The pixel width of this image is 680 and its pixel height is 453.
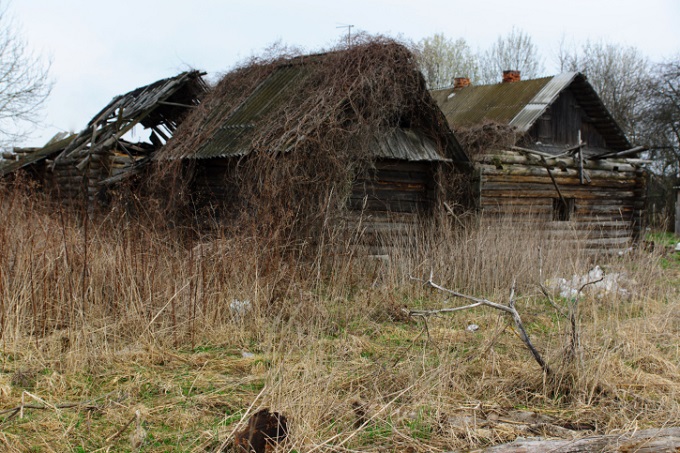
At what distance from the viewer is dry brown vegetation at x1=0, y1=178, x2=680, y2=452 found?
418 centimetres

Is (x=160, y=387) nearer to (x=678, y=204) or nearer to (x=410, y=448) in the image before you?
(x=410, y=448)

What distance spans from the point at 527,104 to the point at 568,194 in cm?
295

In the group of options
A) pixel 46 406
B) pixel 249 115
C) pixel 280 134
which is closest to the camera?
pixel 46 406

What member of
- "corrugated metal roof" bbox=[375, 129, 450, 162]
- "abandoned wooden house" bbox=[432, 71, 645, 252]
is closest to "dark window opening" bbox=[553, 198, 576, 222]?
"abandoned wooden house" bbox=[432, 71, 645, 252]

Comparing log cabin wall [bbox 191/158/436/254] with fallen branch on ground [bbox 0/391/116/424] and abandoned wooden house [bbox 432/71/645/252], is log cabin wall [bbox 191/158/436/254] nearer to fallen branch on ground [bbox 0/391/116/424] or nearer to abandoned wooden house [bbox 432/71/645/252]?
abandoned wooden house [bbox 432/71/645/252]

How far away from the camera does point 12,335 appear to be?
5.68 m

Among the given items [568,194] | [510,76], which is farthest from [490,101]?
[568,194]

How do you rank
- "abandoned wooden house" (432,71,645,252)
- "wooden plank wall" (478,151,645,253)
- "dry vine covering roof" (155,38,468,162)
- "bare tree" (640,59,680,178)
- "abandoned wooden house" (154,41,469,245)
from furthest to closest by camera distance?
"bare tree" (640,59,680,178) < "abandoned wooden house" (432,71,645,252) < "wooden plank wall" (478,151,645,253) < "dry vine covering roof" (155,38,468,162) < "abandoned wooden house" (154,41,469,245)

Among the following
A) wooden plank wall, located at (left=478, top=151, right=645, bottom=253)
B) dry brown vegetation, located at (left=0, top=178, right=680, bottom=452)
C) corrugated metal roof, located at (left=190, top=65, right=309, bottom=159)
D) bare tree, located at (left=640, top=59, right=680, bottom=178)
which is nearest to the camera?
dry brown vegetation, located at (left=0, top=178, right=680, bottom=452)

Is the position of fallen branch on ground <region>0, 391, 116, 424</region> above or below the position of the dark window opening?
below

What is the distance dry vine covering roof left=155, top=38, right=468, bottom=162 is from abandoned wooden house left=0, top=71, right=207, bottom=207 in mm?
1559

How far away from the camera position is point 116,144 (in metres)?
15.3

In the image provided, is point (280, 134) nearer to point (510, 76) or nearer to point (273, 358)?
point (273, 358)

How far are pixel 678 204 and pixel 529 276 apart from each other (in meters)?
21.6
